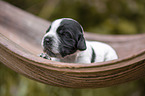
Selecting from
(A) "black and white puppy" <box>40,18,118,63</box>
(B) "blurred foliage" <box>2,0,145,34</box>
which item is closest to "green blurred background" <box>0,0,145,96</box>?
(B) "blurred foliage" <box>2,0,145,34</box>

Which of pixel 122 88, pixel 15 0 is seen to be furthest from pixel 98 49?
pixel 15 0

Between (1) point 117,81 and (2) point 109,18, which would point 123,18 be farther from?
(1) point 117,81

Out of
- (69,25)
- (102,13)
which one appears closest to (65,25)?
(69,25)

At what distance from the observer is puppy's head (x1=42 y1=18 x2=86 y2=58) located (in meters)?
1.20

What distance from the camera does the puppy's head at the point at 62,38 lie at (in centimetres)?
120

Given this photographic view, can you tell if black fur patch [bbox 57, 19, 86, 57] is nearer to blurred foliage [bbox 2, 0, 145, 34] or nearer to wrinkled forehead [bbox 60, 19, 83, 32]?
wrinkled forehead [bbox 60, 19, 83, 32]

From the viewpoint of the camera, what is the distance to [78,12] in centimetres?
328

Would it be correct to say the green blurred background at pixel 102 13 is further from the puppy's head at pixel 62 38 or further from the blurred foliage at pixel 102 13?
the puppy's head at pixel 62 38

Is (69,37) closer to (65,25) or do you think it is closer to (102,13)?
(65,25)

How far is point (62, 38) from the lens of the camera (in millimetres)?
1208

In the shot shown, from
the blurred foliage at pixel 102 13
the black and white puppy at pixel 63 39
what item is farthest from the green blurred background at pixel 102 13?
the black and white puppy at pixel 63 39

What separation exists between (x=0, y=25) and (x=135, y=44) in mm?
1187

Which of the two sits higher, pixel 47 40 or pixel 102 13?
pixel 47 40

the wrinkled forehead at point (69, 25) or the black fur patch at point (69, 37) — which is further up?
the wrinkled forehead at point (69, 25)
